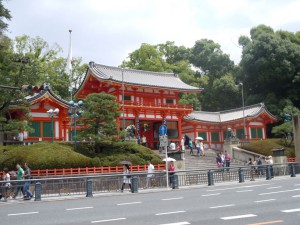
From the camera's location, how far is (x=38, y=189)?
53.0ft

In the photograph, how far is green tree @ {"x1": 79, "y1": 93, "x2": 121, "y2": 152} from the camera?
2719 cm

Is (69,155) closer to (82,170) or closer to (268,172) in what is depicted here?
(82,170)

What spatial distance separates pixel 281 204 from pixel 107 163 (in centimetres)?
1593

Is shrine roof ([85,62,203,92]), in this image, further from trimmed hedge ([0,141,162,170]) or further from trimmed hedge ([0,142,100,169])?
trimmed hedge ([0,142,100,169])

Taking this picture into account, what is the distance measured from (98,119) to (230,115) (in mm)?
25454

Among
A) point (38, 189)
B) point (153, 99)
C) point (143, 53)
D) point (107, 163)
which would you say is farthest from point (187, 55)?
point (38, 189)

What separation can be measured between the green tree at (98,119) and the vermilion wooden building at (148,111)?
5.81 meters

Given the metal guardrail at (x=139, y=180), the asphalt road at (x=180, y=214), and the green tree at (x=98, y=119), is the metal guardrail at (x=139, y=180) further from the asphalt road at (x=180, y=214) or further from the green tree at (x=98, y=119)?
the green tree at (x=98, y=119)

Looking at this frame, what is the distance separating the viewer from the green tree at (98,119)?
1070 inches

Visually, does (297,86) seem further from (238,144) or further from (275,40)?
(238,144)

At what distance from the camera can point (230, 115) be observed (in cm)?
4806

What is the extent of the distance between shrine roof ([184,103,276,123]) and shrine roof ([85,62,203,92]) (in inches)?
174

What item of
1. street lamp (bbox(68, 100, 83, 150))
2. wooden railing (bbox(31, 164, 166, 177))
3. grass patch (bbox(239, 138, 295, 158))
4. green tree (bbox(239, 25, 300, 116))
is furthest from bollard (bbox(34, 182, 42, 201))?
green tree (bbox(239, 25, 300, 116))

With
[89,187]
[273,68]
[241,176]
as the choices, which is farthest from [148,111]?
[89,187]
